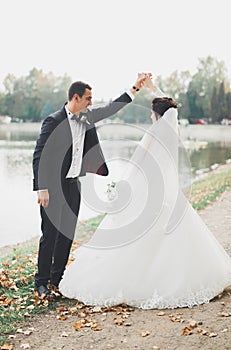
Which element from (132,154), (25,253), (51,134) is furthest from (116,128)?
(25,253)

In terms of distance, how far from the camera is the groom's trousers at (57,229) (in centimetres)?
425

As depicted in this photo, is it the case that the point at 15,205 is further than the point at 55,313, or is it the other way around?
the point at 15,205

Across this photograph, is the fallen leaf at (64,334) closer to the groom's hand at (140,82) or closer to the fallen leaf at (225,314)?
the fallen leaf at (225,314)

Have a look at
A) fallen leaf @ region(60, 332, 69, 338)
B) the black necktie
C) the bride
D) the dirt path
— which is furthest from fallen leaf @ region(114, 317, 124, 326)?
the black necktie

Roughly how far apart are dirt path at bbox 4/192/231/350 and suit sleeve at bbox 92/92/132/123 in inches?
57.6

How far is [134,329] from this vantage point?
362 cm

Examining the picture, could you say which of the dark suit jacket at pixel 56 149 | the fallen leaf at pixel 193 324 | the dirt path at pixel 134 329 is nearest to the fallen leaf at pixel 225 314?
the dirt path at pixel 134 329

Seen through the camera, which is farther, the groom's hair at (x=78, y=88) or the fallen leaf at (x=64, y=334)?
the groom's hair at (x=78, y=88)

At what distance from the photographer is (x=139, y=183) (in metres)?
4.26

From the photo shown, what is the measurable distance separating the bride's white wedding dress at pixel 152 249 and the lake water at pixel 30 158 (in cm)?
22

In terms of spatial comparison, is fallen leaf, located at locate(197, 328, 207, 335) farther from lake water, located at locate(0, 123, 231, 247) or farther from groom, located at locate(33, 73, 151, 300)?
lake water, located at locate(0, 123, 231, 247)

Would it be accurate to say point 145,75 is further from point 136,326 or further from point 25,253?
point 25,253

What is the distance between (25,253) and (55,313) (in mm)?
2525

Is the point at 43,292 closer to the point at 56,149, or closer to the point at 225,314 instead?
the point at 56,149
